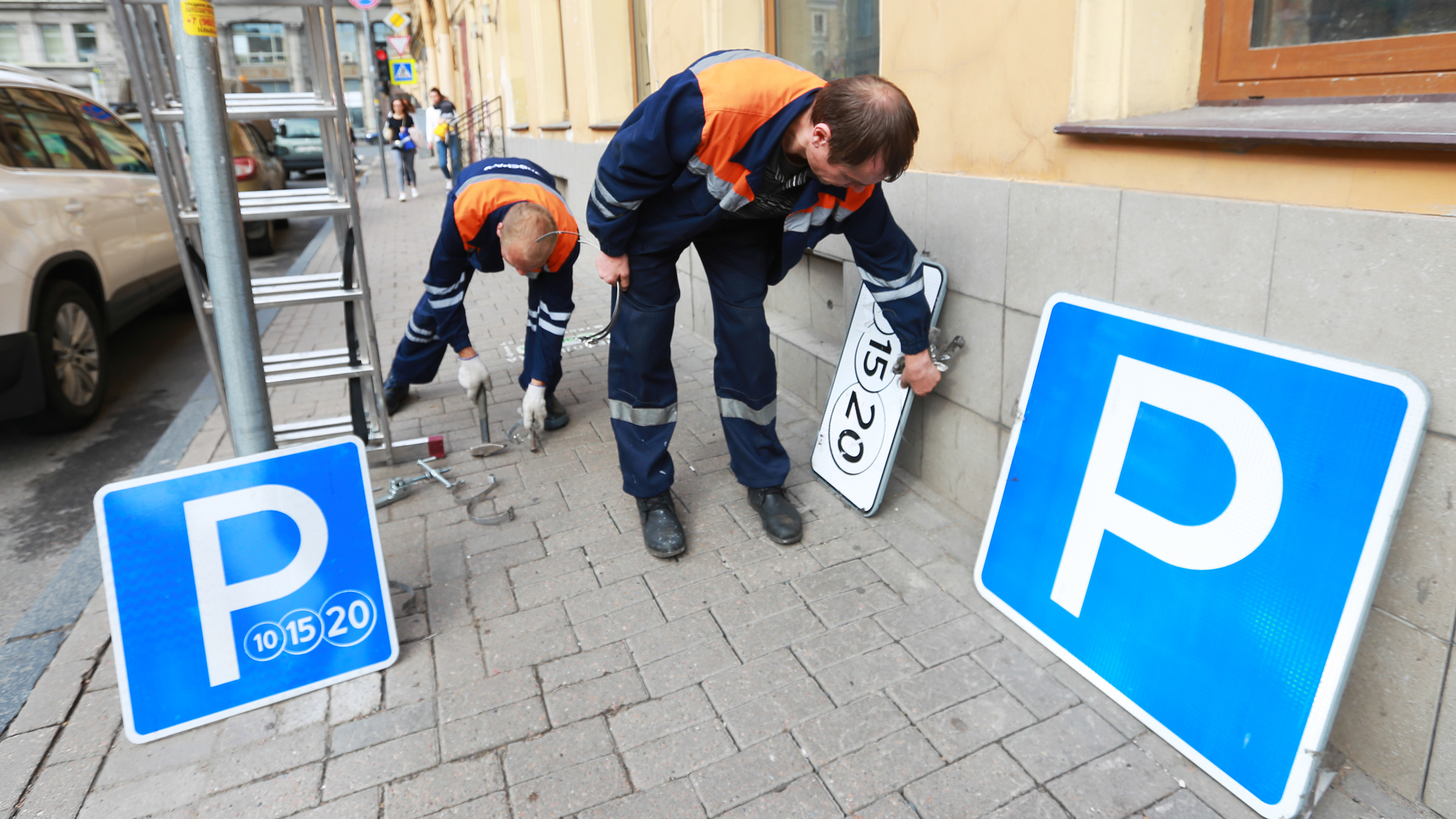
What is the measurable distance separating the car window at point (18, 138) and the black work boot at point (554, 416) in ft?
10.1

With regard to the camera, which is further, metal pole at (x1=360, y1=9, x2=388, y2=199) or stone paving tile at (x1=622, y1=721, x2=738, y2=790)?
metal pole at (x1=360, y1=9, x2=388, y2=199)

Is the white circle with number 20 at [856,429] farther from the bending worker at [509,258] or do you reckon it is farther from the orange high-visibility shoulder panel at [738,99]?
the bending worker at [509,258]

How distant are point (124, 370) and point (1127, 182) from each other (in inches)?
254

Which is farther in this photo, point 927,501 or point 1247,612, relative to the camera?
point 927,501

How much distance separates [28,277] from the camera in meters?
4.21

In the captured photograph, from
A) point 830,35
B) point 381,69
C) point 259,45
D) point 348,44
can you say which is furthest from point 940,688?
point 259,45

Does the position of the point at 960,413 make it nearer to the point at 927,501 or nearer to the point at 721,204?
the point at 927,501

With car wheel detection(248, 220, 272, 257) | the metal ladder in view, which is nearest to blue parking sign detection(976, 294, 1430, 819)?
the metal ladder

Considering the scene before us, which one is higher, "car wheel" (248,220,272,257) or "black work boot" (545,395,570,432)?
"car wheel" (248,220,272,257)

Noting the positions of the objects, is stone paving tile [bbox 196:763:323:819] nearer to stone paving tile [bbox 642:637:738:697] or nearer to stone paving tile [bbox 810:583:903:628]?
stone paving tile [bbox 642:637:738:697]

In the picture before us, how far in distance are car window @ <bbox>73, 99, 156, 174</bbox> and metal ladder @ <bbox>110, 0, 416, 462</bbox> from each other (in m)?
2.70

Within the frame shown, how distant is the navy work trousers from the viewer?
2.97 m

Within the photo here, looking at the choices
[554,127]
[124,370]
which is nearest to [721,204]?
[124,370]

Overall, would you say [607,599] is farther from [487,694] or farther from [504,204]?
[504,204]
